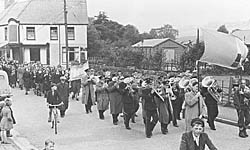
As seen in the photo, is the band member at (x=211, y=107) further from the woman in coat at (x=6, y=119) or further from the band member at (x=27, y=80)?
the band member at (x=27, y=80)

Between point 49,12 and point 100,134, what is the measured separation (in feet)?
131

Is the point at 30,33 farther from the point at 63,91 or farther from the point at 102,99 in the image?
the point at 102,99

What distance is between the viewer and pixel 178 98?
49.0ft

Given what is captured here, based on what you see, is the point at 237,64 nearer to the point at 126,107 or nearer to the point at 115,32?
the point at 126,107

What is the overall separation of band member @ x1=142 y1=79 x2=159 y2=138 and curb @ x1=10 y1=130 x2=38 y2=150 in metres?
3.26

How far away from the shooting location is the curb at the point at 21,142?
1210cm

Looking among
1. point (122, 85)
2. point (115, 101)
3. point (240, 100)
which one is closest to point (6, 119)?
point (122, 85)

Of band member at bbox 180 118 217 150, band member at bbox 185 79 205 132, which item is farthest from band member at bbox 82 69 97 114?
band member at bbox 180 118 217 150

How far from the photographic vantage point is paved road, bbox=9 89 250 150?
479 inches

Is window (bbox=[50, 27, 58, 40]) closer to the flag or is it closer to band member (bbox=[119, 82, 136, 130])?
band member (bbox=[119, 82, 136, 130])

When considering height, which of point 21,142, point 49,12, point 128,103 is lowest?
point 21,142

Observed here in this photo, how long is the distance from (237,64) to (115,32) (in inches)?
2014

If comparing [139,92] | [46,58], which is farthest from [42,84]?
[46,58]

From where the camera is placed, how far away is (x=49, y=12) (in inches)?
2042
